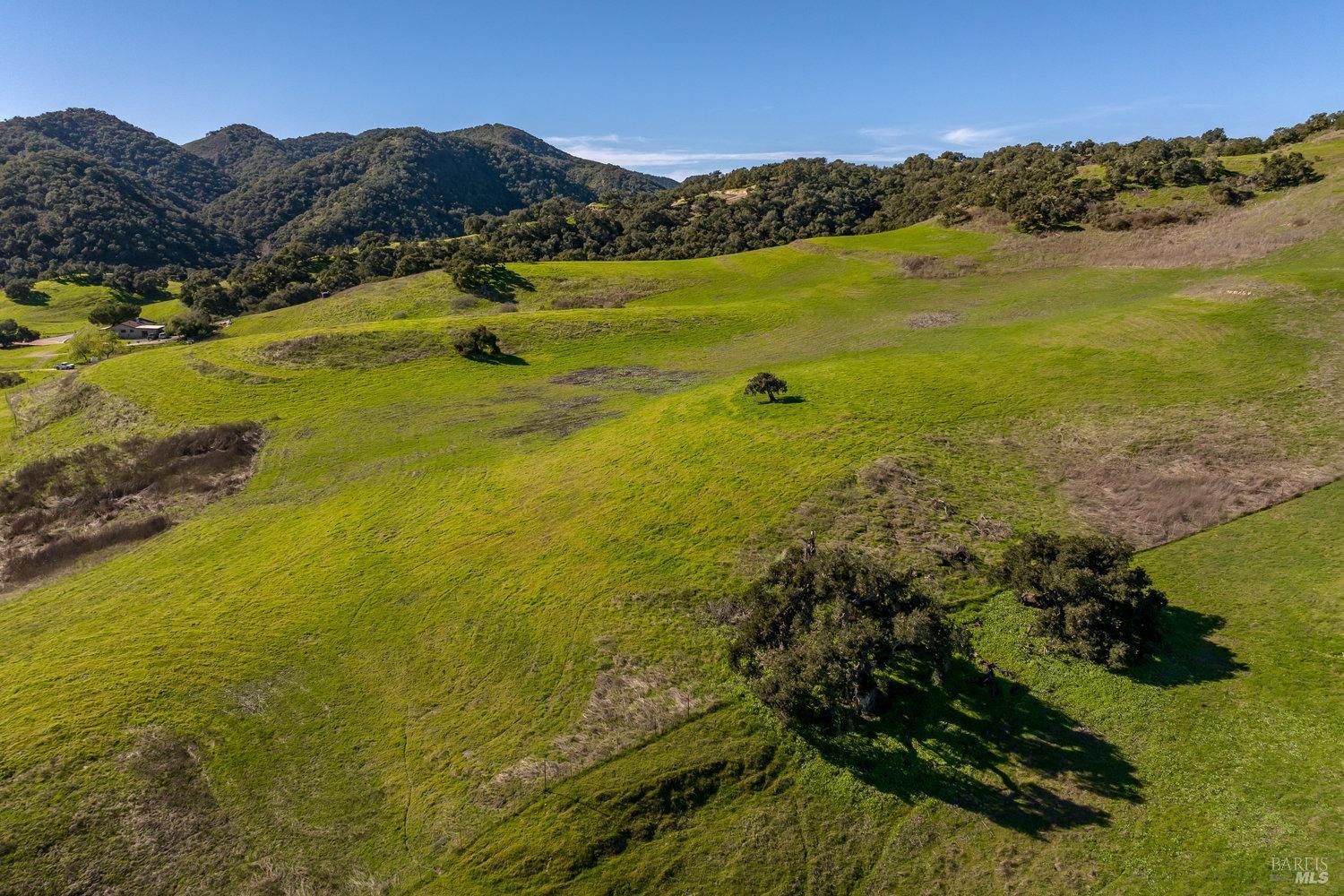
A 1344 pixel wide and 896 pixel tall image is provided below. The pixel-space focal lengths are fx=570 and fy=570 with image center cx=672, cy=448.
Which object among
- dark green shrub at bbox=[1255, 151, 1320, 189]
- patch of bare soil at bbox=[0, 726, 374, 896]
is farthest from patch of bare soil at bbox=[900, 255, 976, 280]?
patch of bare soil at bbox=[0, 726, 374, 896]

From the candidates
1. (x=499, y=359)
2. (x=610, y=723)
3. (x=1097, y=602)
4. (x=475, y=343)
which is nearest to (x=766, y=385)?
(x=1097, y=602)

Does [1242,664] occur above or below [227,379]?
below

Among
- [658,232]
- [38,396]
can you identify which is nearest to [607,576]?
[38,396]

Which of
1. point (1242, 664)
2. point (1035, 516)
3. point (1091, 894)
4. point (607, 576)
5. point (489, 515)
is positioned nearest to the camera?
point (1091, 894)

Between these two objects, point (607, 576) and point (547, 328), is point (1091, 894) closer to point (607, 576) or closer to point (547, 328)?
point (607, 576)

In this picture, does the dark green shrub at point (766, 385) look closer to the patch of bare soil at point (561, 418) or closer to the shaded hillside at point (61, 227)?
the patch of bare soil at point (561, 418)

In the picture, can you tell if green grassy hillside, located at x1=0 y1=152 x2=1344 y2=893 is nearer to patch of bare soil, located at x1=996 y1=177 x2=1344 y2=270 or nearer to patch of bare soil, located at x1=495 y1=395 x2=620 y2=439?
patch of bare soil, located at x1=495 y1=395 x2=620 y2=439
